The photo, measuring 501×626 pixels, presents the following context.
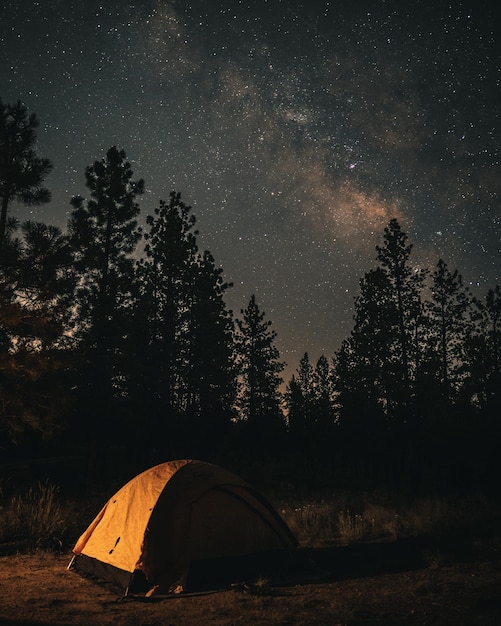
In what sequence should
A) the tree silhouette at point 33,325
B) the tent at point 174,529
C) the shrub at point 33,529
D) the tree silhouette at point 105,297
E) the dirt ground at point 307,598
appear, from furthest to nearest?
the tree silhouette at point 105,297 < the tree silhouette at point 33,325 < the shrub at point 33,529 < the tent at point 174,529 < the dirt ground at point 307,598

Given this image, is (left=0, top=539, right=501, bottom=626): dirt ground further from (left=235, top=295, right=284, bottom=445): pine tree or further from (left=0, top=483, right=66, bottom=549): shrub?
(left=235, top=295, right=284, bottom=445): pine tree

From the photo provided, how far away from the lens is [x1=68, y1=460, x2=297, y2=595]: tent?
7.83m

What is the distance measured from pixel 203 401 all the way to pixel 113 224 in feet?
38.6

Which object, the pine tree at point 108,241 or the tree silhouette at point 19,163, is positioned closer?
the tree silhouette at point 19,163

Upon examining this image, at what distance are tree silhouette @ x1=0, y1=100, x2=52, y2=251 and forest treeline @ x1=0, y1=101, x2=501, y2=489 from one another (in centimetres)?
3

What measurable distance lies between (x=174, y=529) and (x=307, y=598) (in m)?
2.34

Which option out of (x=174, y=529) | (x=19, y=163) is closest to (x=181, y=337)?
(x=19, y=163)

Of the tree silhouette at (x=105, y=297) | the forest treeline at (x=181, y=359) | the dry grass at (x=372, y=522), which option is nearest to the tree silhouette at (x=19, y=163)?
the forest treeline at (x=181, y=359)

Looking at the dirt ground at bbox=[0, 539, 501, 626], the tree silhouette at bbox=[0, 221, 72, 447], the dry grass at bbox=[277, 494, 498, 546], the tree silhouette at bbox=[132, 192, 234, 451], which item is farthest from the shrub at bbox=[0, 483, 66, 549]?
the tree silhouette at bbox=[132, 192, 234, 451]

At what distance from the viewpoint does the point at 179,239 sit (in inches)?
1105

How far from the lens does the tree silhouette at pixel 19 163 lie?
43.4 ft

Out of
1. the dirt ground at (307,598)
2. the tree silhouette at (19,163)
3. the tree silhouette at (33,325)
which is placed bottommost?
the dirt ground at (307,598)

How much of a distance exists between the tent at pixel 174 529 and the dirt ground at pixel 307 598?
0.37 m

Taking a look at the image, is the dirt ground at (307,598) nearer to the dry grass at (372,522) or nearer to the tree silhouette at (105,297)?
the dry grass at (372,522)
